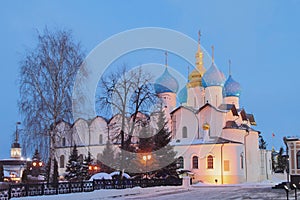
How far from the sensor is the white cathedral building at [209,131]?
3847 cm

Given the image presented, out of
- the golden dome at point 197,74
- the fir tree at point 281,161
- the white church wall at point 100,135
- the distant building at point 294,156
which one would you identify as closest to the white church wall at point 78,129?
the distant building at point 294,156

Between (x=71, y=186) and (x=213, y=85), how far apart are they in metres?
26.8

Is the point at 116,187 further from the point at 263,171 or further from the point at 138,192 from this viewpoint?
the point at 263,171

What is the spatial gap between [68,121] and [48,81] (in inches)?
85.6

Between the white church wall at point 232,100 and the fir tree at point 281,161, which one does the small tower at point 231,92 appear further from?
the fir tree at point 281,161

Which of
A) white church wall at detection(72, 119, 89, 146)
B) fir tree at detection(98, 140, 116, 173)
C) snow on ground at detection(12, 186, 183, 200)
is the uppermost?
white church wall at detection(72, 119, 89, 146)

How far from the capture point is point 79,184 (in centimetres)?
1970

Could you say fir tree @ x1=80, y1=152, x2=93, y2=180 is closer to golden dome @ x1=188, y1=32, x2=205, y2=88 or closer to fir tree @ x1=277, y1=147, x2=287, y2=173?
golden dome @ x1=188, y1=32, x2=205, y2=88

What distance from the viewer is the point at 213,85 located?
141 feet

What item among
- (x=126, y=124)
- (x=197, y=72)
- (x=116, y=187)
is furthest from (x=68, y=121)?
(x=197, y=72)

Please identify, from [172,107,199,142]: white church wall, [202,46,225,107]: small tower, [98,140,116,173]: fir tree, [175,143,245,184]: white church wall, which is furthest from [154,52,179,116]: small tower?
[98,140,116,173]: fir tree

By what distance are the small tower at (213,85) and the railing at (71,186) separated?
16.2m

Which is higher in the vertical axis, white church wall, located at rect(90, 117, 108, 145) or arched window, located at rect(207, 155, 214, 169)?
white church wall, located at rect(90, 117, 108, 145)

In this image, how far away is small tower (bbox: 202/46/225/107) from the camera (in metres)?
43.0
